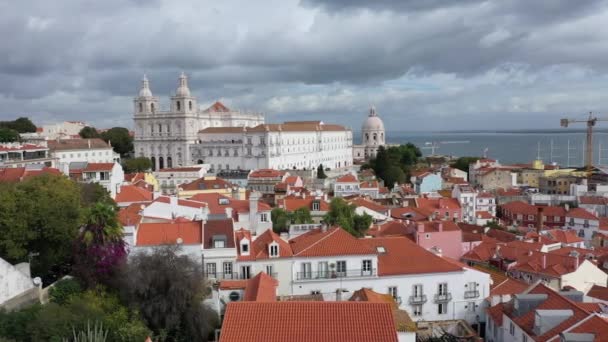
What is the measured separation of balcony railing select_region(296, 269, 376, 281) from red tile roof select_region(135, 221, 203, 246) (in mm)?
4424

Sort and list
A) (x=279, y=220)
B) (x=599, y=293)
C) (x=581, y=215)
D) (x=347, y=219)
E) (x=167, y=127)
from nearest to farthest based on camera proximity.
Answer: (x=599, y=293), (x=347, y=219), (x=279, y=220), (x=581, y=215), (x=167, y=127)

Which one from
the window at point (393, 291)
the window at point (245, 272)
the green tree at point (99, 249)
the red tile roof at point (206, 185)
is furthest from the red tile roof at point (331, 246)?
the red tile roof at point (206, 185)

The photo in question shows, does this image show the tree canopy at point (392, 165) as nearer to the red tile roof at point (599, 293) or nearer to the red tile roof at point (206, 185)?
the red tile roof at point (206, 185)

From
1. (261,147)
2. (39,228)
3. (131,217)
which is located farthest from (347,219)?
(261,147)

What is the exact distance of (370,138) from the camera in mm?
139375

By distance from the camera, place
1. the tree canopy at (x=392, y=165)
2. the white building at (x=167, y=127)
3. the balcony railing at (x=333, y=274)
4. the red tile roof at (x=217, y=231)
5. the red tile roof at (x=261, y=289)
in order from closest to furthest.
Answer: the red tile roof at (x=261, y=289) → the balcony railing at (x=333, y=274) → the red tile roof at (x=217, y=231) → the tree canopy at (x=392, y=165) → the white building at (x=167, y=127)

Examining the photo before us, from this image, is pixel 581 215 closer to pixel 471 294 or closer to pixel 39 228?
pixel 471 294

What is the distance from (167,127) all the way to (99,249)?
83.8 m

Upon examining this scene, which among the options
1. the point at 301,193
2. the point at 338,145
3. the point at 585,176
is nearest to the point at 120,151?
the point at 338,145

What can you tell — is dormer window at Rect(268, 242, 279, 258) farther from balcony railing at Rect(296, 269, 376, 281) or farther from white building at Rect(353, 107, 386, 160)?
white building at Rect(353, 107, 386, 160)

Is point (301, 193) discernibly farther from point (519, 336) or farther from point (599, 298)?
point (519, 336)

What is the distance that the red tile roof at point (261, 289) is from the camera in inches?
770

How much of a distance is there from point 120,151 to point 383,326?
330ft

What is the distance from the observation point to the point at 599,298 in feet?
85.4
